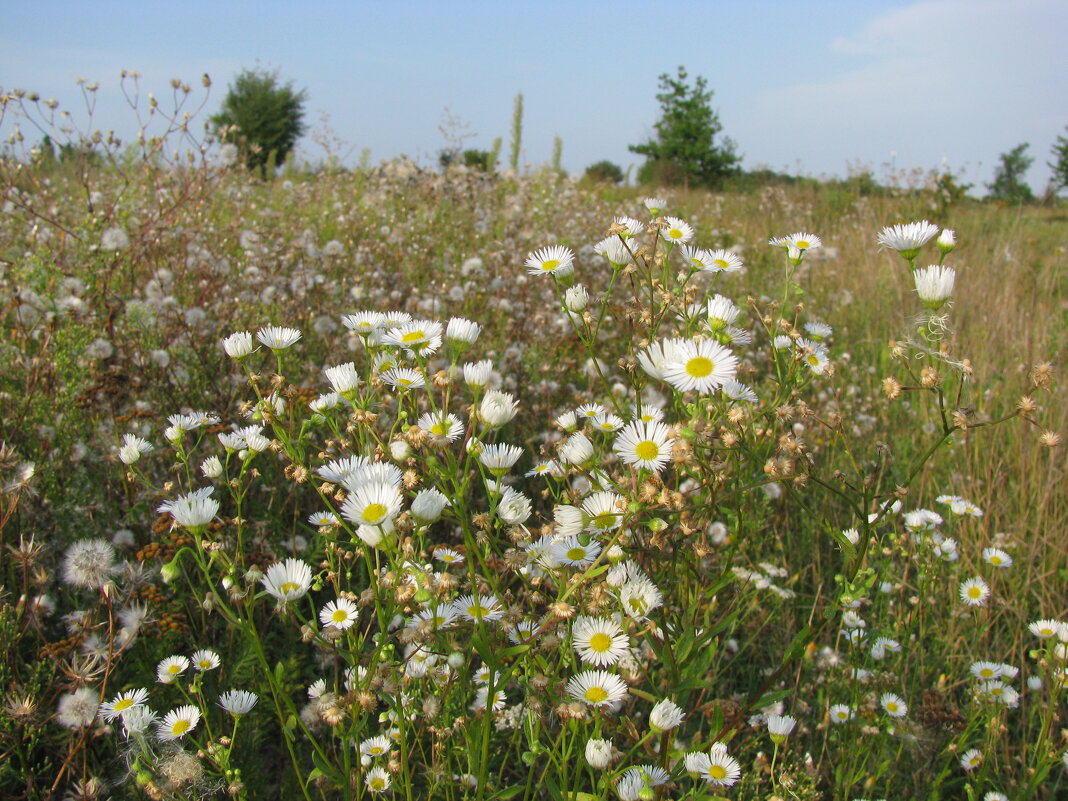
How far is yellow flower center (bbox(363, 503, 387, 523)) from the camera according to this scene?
1076 mm

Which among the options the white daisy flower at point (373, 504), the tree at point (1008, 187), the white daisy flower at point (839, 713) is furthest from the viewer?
the tree at point (1008, 187)

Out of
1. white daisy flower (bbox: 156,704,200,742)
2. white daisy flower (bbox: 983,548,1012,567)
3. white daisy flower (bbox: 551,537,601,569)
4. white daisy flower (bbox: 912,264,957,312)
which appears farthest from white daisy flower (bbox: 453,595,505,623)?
white daisy flower (bbox: 983,548,1012,567)

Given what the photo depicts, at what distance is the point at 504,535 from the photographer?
2014 millimetres

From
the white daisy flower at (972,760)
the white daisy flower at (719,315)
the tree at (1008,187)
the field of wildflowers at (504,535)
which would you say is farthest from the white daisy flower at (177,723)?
the tree at (1008,187)

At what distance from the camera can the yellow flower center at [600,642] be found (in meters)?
1.22

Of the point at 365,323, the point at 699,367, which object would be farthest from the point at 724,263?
the point at 365,323

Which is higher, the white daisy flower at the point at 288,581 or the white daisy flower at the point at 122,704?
the white daisy flower at the point at 288,581

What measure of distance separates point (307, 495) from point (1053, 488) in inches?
Answer: 113

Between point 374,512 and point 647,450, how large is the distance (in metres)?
0.46

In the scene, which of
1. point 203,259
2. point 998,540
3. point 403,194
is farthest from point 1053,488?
point 403,194

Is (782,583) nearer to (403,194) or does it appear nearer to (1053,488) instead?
(1053,488)

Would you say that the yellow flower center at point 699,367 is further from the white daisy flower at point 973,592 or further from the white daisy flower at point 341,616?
the white daisy flower at point 973,592

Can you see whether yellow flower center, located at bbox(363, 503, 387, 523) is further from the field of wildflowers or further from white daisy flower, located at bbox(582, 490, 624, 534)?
white daisy flower, located at bbox(582, 490, 624, 534)

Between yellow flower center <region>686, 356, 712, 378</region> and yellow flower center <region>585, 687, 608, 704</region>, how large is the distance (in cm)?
55
